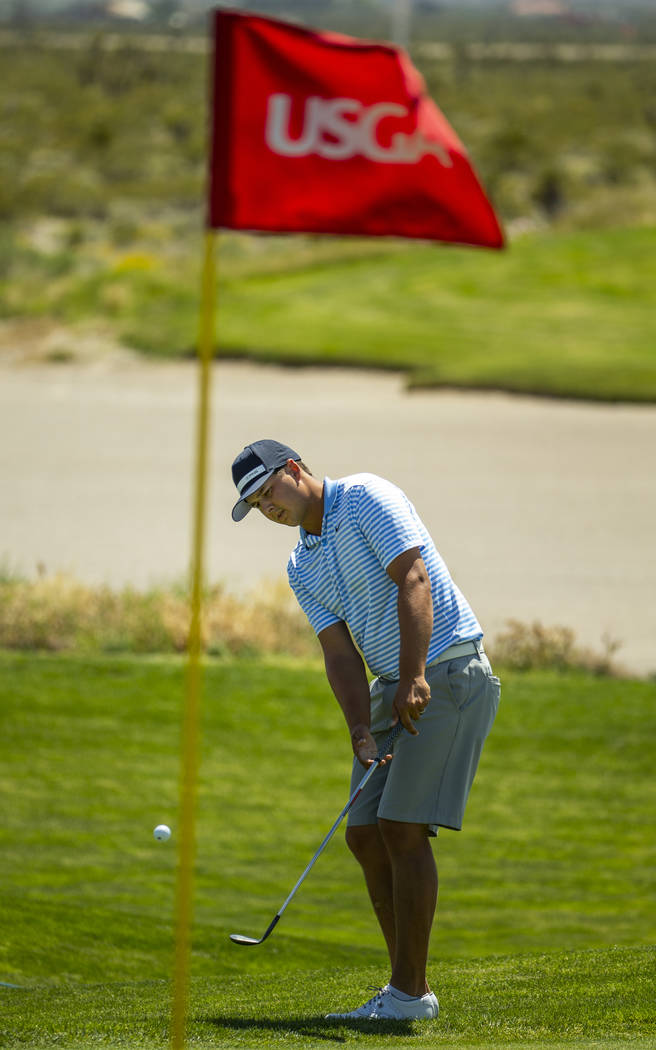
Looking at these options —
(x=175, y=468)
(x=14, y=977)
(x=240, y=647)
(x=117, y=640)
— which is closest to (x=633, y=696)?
(x=240, y=647)

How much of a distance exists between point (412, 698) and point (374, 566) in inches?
15.1

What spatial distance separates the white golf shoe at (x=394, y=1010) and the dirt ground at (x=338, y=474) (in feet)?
23.7

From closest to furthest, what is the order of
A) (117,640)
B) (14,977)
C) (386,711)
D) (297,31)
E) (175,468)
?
1. (297,31)
2. (386,711)
3. (14,977)
4. (117,640)
5. (175,468)

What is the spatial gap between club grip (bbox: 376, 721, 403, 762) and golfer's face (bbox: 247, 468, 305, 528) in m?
0.59

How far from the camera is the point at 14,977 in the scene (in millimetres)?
5387

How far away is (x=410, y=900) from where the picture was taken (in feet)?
13.9

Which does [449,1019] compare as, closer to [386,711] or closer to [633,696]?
[386,711]

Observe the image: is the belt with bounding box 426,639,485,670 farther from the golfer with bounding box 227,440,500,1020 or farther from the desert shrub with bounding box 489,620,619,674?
the desert shrub with bounding box 489,620,619,674

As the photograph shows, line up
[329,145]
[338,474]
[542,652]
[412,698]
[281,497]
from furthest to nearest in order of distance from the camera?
[338,474] < [542,652] < [281,497] < [329,145] < [412,698]

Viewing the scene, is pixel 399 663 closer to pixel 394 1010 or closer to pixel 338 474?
pixel 394 1010

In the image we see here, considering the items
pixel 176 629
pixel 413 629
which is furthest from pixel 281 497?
pixel 176 629

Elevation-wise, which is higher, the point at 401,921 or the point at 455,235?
the point at 455,235

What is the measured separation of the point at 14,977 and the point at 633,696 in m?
5.62

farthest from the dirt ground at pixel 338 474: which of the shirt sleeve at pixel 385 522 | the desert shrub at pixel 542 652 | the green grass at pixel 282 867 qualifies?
the shirt sleeve at pixel 385 522
